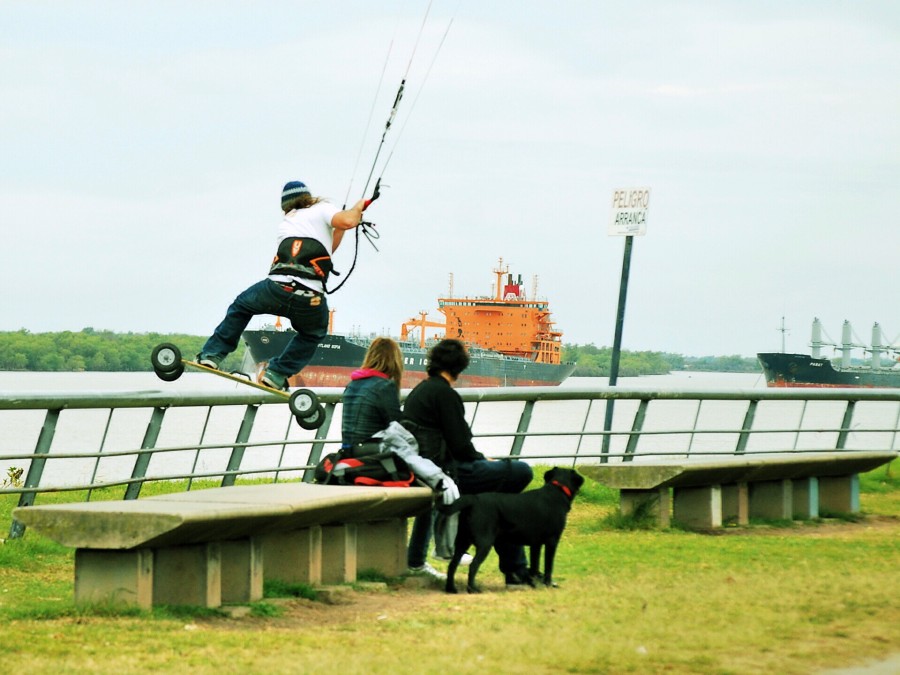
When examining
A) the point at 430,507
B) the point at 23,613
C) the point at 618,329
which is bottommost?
the point at 23,613

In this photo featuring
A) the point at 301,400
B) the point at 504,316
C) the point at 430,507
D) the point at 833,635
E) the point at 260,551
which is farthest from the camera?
the point at 504,316

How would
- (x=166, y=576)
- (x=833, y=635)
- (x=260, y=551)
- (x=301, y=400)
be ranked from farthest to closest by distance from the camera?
1. (x=301, y=400)
2. (x=260, y=551)
3. (x=166, y=576)
4. (x=833, y=635)

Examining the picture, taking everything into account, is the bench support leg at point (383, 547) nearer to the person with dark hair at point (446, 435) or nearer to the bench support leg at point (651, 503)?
the person with dark hair at point (446, 435)

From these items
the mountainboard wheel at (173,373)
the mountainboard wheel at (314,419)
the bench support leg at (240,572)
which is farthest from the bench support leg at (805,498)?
the bench support leg at (240,572)

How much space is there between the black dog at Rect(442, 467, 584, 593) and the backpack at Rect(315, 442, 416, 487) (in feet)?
1.28

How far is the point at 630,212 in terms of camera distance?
12914 millimetres

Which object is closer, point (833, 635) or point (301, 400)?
point (833, 635)

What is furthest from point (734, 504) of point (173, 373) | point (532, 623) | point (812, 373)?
point (812, 373)

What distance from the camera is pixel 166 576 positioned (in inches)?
255

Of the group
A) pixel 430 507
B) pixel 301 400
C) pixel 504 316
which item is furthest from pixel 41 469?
pixel 504 316

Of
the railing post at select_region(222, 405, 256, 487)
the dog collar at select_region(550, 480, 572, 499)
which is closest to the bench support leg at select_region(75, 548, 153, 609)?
the dog collar at select_region(550, 480, 572, 499)

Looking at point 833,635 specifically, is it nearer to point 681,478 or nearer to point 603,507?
point 681,478

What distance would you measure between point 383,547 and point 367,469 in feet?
1.69

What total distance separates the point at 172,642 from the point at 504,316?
111051 mm
